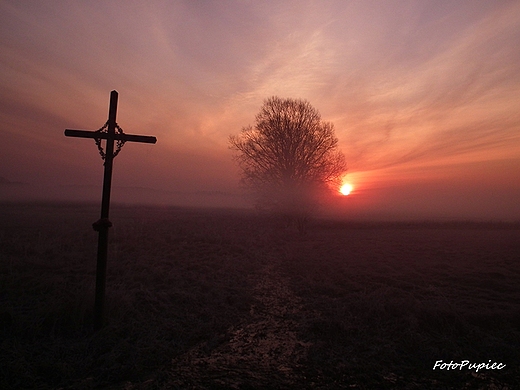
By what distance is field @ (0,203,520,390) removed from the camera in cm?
440

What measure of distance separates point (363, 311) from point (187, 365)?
4.73m

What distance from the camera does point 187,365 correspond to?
184 inches

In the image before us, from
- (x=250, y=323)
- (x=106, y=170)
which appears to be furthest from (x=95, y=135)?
(x=250, y=323)

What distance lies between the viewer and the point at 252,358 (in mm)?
5043

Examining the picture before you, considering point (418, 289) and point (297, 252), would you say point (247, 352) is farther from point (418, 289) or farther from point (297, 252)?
point (297, 252)

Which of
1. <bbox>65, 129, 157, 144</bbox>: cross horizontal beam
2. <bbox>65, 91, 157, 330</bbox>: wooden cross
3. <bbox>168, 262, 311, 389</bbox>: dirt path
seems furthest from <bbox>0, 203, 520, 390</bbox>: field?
<bbox>65, 129, 157, 144</bbox>: cross horizontal beam

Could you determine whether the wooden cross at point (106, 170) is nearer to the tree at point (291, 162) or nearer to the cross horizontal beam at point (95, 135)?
the cross horizontal beam at point (95, 135)

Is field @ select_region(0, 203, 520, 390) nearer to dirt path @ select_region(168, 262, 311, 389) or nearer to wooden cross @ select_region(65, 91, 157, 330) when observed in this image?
dirt path @ select_region(168, 262, 311, 389)

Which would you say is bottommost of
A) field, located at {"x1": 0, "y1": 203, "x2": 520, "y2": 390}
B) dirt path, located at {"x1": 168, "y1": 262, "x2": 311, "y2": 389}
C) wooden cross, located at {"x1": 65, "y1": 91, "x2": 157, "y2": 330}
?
dirt path, located at {"x1": 168, "y1": 262, "x2": 311, "y2": 389}

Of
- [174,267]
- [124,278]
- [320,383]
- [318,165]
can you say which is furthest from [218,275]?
[318,165]

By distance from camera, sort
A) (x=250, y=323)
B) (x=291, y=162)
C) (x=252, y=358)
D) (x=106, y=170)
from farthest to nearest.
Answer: (x=291, y=162) < (x=250, y=323) < (x=106, y=170) < (x=252, y=358)

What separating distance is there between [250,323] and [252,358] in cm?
164

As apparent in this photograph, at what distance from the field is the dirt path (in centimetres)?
3

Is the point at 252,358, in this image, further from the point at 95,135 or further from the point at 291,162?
the point at 291,162
